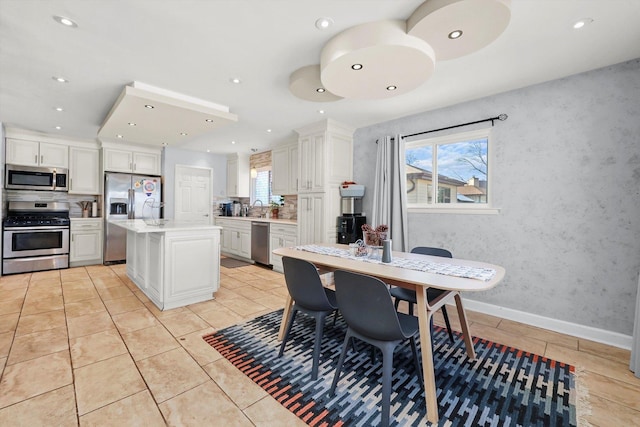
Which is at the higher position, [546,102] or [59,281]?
[546,102]

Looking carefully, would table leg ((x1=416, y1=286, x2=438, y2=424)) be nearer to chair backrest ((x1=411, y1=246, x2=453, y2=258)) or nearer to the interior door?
chair backrest ((x1=411, y1=246, x2=453, y2=258))

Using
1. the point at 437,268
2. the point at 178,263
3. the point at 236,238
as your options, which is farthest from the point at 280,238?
the point at 437,268

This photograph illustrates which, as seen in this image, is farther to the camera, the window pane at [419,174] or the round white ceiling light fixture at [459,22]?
the window pane at [419,174]

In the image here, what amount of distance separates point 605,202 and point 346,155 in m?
3.01

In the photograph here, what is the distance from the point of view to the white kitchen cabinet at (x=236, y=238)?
5.74 m

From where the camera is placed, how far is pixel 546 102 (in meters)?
2.78

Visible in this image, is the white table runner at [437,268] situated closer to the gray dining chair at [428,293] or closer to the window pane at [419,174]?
the gray dining chair at [428,293]

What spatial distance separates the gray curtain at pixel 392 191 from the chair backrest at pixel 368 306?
A: 2.24 metres

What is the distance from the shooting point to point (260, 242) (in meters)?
5.37

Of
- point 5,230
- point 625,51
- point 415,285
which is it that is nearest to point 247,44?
point 415,285

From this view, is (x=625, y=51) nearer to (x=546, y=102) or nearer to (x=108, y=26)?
(x=546, y=102)

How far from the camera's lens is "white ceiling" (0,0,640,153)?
1.82 m

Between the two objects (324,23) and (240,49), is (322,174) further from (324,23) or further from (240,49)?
(324,23)

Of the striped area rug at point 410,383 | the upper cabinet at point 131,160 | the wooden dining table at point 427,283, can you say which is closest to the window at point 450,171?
the wooden dining table at point 427,283
